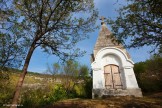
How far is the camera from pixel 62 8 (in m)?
10.4

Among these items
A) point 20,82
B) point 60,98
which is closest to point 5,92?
point 60,98

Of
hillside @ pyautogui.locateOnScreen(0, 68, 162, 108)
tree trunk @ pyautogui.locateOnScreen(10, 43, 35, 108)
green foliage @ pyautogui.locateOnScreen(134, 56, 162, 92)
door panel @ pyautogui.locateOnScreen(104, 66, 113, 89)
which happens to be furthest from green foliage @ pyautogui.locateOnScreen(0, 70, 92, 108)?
green foliage @ pyautogui.locateOnScreen(134, 56, 162, 92)

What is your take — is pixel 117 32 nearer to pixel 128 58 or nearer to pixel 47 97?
pixel 128 58

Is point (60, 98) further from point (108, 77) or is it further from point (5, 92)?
point (108, 77)

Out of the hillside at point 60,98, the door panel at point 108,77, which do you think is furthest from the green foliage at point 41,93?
the door panel at point 108,77

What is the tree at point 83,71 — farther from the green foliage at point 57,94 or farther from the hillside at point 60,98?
the green foliage at point 57,94

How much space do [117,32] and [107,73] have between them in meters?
5.67

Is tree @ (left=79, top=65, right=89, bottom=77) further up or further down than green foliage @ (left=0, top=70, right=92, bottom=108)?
further up

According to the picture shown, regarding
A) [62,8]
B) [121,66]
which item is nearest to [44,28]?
[62,8]

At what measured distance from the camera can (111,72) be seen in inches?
682

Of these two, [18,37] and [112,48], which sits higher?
[112,48]

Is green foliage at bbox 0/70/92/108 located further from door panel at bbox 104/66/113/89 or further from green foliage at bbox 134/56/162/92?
green foliage at bbox 134/56/162/92

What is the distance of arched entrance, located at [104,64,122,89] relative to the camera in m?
16.9

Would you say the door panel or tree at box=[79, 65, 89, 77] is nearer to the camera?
the door panel
